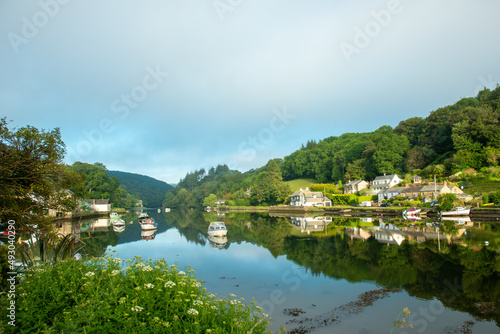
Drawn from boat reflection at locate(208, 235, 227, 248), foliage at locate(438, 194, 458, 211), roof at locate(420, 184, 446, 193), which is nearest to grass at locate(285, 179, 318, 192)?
roof at locate(420, 184, 446, 193)

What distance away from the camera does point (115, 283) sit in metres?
5.72

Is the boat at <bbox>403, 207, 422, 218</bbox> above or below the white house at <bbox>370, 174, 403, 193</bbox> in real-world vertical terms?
below

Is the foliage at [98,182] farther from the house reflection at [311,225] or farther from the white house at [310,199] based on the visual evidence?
the house reflection at [311,225]

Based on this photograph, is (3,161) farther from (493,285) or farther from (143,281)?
(493,285)

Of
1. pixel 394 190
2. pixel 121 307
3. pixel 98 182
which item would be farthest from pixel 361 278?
pixel 98 182

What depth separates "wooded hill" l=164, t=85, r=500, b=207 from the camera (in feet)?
235

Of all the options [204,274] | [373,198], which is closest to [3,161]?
[204,274]

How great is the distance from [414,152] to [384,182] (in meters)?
13.5

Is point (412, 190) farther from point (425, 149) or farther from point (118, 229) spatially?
point (118, 229)

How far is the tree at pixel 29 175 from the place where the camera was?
8523 mm

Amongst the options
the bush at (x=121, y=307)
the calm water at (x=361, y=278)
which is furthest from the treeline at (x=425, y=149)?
the bush at (x=121, y=307)

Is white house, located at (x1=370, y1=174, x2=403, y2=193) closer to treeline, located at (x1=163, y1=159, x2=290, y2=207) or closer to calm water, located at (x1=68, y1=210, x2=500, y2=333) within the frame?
treeline, located at (x1=163, y1=159, x2=290, y2=207)

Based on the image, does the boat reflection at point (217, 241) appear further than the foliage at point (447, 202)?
No

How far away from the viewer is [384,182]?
85625 millimetres
